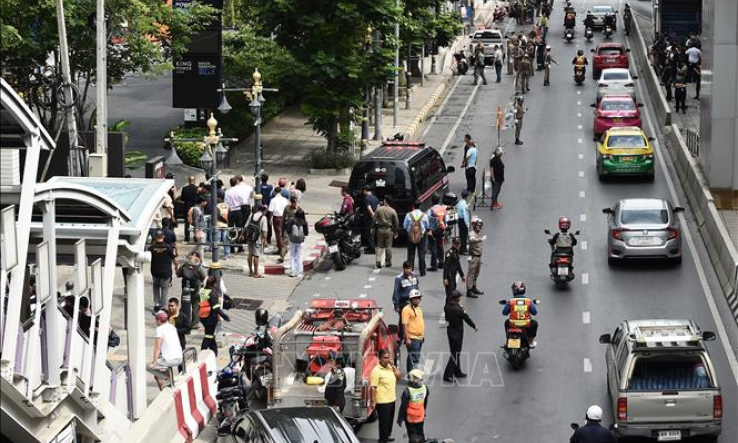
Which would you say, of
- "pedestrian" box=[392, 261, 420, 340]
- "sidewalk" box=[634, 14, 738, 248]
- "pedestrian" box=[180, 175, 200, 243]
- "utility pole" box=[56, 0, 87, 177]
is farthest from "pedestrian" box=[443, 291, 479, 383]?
"sidewalk" box=[634, 14, 738, 248]

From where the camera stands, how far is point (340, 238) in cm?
3303

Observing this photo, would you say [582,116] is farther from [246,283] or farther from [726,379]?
[726,379]

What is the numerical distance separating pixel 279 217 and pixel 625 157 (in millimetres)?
12452

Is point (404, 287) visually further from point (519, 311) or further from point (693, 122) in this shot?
point (693, 122)

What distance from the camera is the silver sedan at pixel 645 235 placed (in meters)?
32.1

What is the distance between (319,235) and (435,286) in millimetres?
5574

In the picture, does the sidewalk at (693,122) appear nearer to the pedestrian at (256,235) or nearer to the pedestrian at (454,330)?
the pedestrian at (256,235)

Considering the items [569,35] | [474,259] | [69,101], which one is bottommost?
[474,259]

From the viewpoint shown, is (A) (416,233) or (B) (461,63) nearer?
(A) (416,233)

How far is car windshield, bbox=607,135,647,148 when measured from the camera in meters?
41.8

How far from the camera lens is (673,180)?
139 feet

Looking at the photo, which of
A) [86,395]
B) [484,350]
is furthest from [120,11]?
[86,395]

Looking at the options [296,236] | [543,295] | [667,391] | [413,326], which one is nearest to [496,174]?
[543,295]

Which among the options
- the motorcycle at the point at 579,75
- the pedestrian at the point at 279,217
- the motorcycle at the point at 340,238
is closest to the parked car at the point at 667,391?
the motorcycle at the point at 340,238
